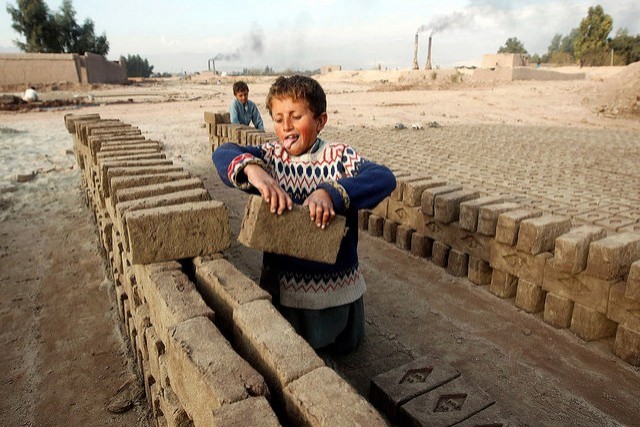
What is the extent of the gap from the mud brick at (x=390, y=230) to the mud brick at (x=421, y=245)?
289 millimetres

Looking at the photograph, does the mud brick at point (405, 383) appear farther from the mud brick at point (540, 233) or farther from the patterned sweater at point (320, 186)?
the mud brick at point (540, 233)

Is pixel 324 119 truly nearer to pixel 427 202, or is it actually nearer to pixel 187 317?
pixel 187 317

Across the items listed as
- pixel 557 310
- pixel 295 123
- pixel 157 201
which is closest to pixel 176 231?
pixel 157 201

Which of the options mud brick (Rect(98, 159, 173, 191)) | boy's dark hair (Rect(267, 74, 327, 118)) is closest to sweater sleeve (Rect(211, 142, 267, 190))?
boy's dark hair (Rect(267, 74, 327, 118))

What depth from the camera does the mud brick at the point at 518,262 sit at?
3209 millimetres

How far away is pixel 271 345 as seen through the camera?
161 cm

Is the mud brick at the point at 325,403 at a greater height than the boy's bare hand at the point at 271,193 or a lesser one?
lesser

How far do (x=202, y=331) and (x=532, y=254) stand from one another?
8.04ft

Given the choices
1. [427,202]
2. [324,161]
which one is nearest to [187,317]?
[324,161]

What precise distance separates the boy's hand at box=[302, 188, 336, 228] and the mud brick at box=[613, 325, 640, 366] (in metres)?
2.06

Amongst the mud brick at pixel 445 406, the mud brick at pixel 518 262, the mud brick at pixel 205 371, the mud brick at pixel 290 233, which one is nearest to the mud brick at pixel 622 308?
the mud brick at pixel 518 262

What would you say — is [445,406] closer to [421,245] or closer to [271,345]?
[271,345]

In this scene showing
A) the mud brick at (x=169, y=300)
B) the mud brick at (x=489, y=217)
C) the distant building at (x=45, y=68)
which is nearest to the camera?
the mud brick at (x=169, y=300)

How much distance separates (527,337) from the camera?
9.95ft
